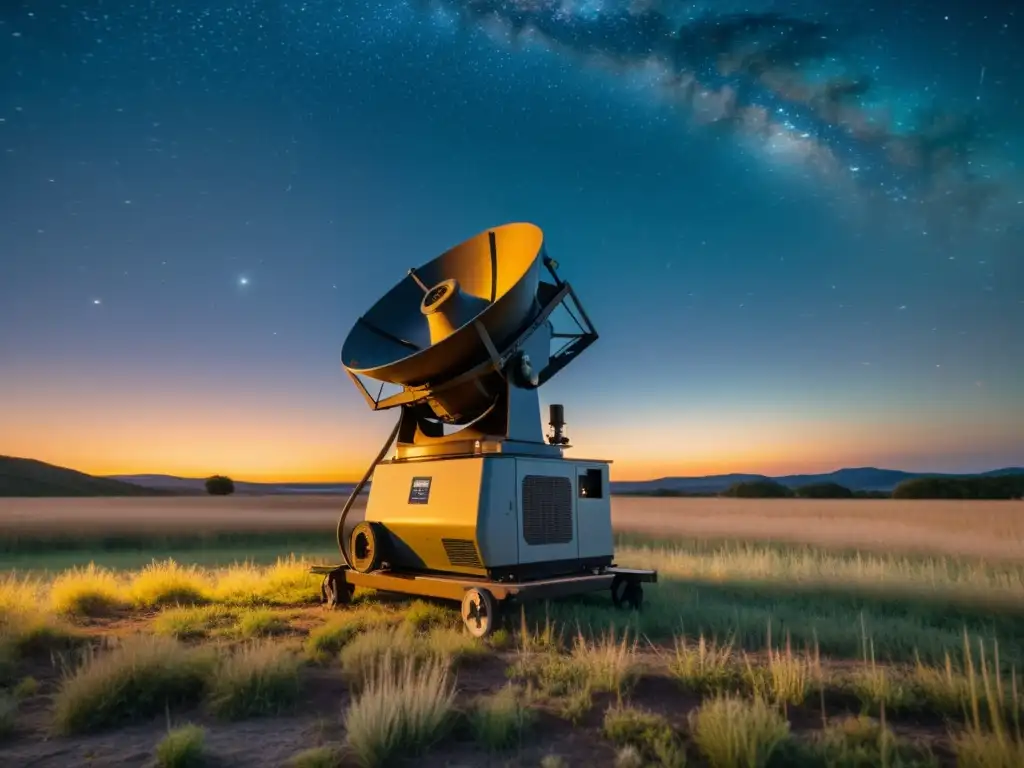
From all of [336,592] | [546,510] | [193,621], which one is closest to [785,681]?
[546,510]

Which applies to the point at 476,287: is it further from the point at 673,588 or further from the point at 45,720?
the point at 45,720

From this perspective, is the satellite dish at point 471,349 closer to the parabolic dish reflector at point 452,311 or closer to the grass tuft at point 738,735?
the parabolic dish reflector at point 452,311

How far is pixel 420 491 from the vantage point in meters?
10.0

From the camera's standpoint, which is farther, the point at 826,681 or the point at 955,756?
the point at 826,681

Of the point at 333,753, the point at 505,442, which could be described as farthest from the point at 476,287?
the point at 333,753

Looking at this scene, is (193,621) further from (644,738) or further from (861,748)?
(861,748)

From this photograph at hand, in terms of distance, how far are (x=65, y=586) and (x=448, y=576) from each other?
267 inches

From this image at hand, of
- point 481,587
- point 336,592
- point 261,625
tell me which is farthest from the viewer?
point 336,592

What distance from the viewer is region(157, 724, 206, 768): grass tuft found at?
15.2ft

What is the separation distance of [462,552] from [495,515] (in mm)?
704

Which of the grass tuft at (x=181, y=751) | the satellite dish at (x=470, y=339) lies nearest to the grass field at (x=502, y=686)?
the grass tuft at (x=181, y=751)

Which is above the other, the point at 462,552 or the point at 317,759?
the point at 462,552

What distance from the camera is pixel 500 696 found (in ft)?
18.8

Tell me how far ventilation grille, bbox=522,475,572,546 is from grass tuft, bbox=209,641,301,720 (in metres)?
3.87
